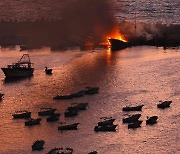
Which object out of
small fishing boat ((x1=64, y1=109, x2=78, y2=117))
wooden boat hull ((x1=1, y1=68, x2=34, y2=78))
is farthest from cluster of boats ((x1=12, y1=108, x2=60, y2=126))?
wooden boat hull ((x1=1, y1=68, x2=34, y2=78))

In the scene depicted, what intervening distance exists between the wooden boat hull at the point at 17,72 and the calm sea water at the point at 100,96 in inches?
28.6

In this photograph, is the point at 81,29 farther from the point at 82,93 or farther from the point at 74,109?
the point at 74,109

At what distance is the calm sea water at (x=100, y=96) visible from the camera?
4750 centimetres

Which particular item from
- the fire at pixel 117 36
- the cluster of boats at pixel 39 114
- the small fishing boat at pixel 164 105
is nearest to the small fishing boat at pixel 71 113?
the cluster of boats at pixel 39 114

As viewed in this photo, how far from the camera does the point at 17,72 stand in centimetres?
7100

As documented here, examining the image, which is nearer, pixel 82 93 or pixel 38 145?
pixel 38 145

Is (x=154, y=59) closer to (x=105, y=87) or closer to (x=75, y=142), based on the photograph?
(x=105, y=87)

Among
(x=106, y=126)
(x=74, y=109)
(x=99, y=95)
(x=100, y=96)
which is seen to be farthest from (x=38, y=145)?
(x=99, y=95)

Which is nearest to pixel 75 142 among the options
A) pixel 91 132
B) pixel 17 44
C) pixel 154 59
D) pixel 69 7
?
pixel 91 132

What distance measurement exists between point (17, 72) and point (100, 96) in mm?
13101

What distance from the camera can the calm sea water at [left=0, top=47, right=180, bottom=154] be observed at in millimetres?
47500

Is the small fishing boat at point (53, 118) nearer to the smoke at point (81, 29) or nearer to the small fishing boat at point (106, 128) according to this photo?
the small fishing boat at point (106, 128)

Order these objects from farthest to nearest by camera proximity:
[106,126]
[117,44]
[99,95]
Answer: [117,44] < [99,95] < [106,126]

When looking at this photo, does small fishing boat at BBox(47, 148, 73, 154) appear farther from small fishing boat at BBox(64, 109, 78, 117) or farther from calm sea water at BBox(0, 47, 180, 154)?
small fishing boat at BBox(64, 109, 78, 117)
